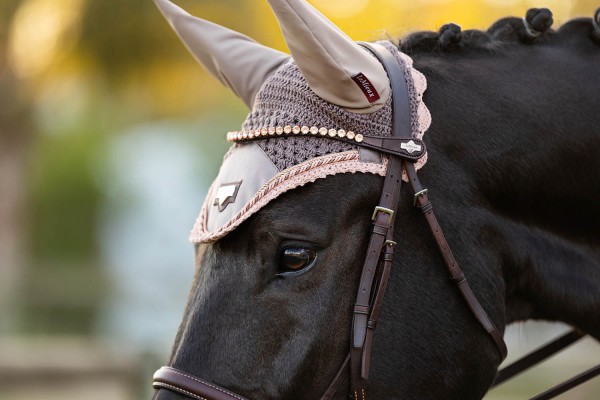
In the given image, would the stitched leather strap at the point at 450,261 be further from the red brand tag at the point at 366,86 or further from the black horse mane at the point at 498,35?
the black horse mane at the point at 498,35

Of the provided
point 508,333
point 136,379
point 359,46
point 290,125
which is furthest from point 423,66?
→ point 136,379

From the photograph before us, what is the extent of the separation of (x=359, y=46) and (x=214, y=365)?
43.3 inches

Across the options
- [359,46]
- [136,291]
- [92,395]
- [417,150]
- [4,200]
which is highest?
[4,200]

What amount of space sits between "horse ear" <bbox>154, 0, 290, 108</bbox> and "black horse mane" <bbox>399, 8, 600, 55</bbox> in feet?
1.63

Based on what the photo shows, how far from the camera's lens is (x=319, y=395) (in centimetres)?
290

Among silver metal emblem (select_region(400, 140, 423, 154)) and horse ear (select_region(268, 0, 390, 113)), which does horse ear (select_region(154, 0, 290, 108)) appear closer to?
horse ear (select_region(268, 0, 390, 113))

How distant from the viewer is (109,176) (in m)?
27.2

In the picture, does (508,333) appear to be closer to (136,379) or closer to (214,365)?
(214,365)

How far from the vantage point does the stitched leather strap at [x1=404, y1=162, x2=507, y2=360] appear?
3.02 meters

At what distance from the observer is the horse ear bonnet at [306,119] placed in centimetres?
284

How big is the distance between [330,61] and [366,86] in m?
0.17

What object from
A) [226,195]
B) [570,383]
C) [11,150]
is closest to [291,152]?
[226,195]

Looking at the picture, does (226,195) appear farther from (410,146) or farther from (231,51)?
(231,51)

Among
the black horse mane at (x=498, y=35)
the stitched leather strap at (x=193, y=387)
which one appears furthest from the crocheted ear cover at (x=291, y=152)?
the stitched leather strap at (x=193, y=387)
